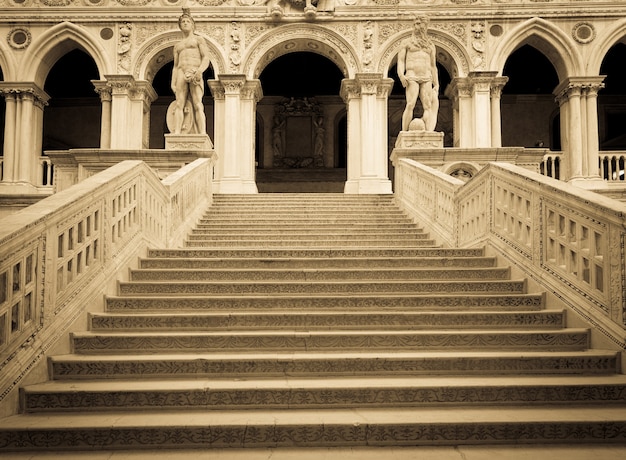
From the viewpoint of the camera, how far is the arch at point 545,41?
15.8 m

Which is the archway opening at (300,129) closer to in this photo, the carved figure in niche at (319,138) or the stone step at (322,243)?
the carved figure in niche at (319,138)

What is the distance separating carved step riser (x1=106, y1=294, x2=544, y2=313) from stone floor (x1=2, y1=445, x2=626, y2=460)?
189cm

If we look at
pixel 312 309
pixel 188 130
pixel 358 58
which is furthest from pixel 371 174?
pixel 312 309

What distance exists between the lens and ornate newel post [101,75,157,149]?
620 inches

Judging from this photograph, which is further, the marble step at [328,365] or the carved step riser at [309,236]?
the carved step riser at [309,236]

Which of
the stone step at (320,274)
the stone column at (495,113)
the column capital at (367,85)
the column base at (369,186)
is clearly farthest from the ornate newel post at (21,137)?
the stone column at (495,113)

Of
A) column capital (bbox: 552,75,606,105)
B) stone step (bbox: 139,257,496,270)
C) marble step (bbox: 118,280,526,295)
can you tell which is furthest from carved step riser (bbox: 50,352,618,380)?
column capital (bbox: 552,75,606,105)

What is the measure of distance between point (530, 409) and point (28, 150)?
15292mm

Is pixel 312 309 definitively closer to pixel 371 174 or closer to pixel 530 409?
→ pixel 530 409

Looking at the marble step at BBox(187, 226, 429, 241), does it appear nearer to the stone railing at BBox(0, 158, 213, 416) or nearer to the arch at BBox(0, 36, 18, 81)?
the stone railing at BBox(0, 158, 213, 416)

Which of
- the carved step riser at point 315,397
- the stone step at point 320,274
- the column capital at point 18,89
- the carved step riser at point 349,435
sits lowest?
the carved step riser at point 349,435

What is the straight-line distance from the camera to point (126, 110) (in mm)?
15812

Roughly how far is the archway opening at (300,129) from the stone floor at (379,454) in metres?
16.9

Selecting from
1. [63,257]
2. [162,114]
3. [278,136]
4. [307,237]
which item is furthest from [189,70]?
[162,114]
